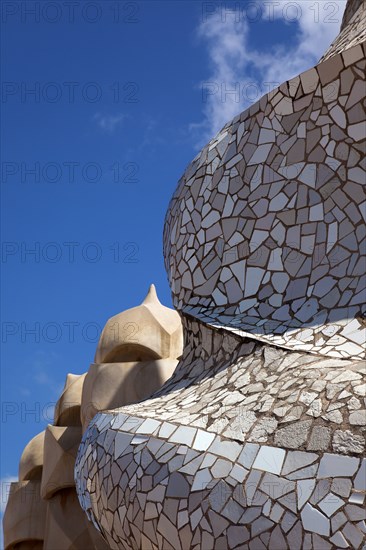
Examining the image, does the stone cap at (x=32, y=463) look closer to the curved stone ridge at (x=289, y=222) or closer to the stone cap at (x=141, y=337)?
the stone cap at (x=141, y=337)

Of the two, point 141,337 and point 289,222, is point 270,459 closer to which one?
point 289,222

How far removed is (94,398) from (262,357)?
6.44 meters

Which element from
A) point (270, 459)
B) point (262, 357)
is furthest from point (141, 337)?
point (270, 459)

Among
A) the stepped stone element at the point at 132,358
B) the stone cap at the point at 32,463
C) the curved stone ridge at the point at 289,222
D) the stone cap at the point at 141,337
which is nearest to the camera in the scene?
the curved stone ridge at the point at 289,222

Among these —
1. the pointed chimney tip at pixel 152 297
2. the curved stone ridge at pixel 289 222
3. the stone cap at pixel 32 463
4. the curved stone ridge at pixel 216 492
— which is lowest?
the curved stone ridge at pixel 216 492

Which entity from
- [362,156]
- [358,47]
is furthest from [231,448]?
[358,47]

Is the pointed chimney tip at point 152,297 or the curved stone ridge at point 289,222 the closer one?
the curved stone ridge at point 289,222

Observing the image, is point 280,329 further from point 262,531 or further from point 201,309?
point 262,531

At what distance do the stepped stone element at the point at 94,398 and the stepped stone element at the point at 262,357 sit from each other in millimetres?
4752

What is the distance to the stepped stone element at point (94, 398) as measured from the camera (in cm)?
1120

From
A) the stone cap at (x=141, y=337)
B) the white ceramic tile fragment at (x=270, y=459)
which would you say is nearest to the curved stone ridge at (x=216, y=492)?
the white ceramic tile fragment at (x=270, y=459)

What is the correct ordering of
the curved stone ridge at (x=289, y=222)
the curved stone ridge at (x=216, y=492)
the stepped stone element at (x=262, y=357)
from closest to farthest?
the curved stone ridge at (x=216, y=492)
the stepped stone element at (x=262, y=357)
the curved stone ridge at (x=289, y=222)

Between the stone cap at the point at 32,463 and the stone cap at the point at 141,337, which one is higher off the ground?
the stone cap at the point at 141,337

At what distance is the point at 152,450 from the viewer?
16.0 ft
